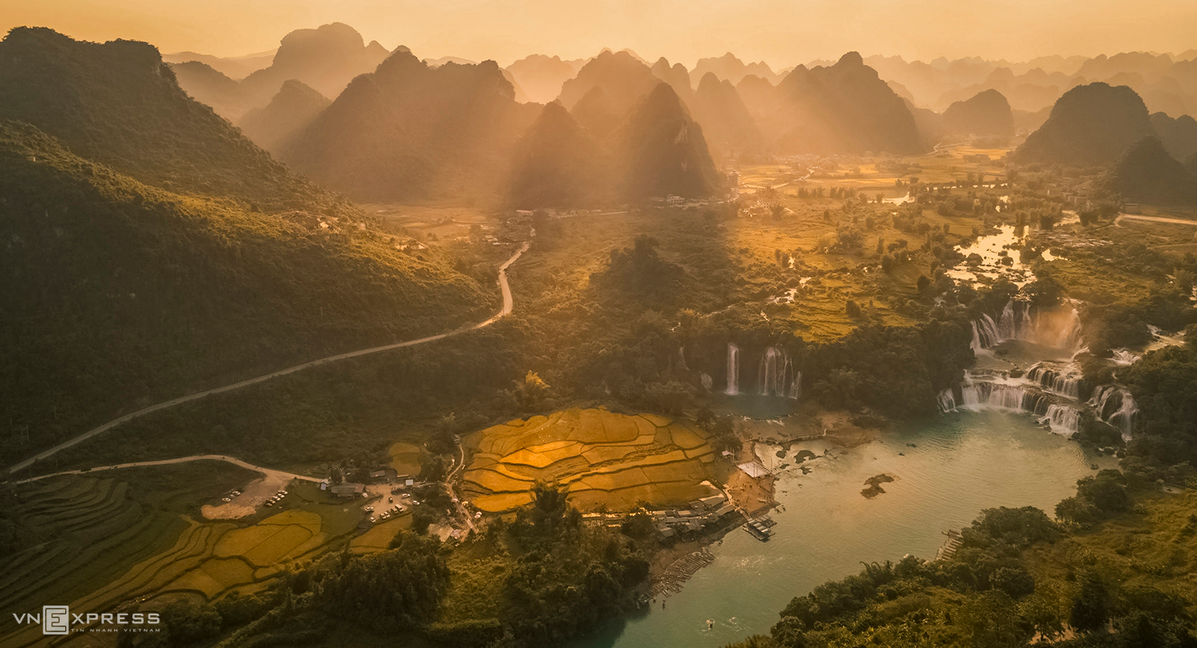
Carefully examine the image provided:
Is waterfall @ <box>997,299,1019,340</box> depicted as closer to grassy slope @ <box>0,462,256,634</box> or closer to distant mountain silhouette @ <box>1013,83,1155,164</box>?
grassy slope @ <box>0,462,256,634</box>

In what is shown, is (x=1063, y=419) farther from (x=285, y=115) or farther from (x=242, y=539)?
(x=285, y=115)

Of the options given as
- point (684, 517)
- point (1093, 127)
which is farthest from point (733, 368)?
point (1093, 127)

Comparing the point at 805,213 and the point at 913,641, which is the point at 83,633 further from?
the point at 805,213

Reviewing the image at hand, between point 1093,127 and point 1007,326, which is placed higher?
point 1093,127

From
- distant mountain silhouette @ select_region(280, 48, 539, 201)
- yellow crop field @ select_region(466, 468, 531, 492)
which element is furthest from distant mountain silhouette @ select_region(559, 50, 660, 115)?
yellow crop field @ select_region(466, 468, 531, 492)

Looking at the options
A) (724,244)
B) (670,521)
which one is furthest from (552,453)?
(724,244)

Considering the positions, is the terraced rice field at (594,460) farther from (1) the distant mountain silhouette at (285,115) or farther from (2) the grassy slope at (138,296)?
(1) the distant mountain silhouette at (285,115)

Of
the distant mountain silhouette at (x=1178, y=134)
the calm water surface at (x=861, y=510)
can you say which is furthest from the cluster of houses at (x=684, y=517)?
the distant mountain silhouette at (x=1178, y=134)
